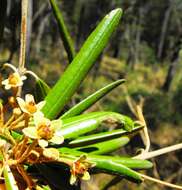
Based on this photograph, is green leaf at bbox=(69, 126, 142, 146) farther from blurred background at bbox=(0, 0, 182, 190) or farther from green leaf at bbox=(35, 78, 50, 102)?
blurred background at bbox=(0, 0, 182, 190)

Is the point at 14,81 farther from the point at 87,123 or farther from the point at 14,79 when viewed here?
the point at 87,123

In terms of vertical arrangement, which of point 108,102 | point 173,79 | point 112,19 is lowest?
point 173,79

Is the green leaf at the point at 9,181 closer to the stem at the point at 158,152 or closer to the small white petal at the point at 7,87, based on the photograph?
the small white petal at the point at 7,87

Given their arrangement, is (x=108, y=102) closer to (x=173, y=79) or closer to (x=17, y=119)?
(x=173, y=79)

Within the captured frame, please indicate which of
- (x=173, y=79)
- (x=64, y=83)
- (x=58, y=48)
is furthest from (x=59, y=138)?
(x=58, y=48)

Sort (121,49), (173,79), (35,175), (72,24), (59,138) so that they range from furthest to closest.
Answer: (121,49)
(72,24)
(173,79)
(35,175)
(59,138)

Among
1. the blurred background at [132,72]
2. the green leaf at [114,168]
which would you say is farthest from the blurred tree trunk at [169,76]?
the green leaf at [114,168]

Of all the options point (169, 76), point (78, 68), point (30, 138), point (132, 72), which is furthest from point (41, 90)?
point (132, 72)
